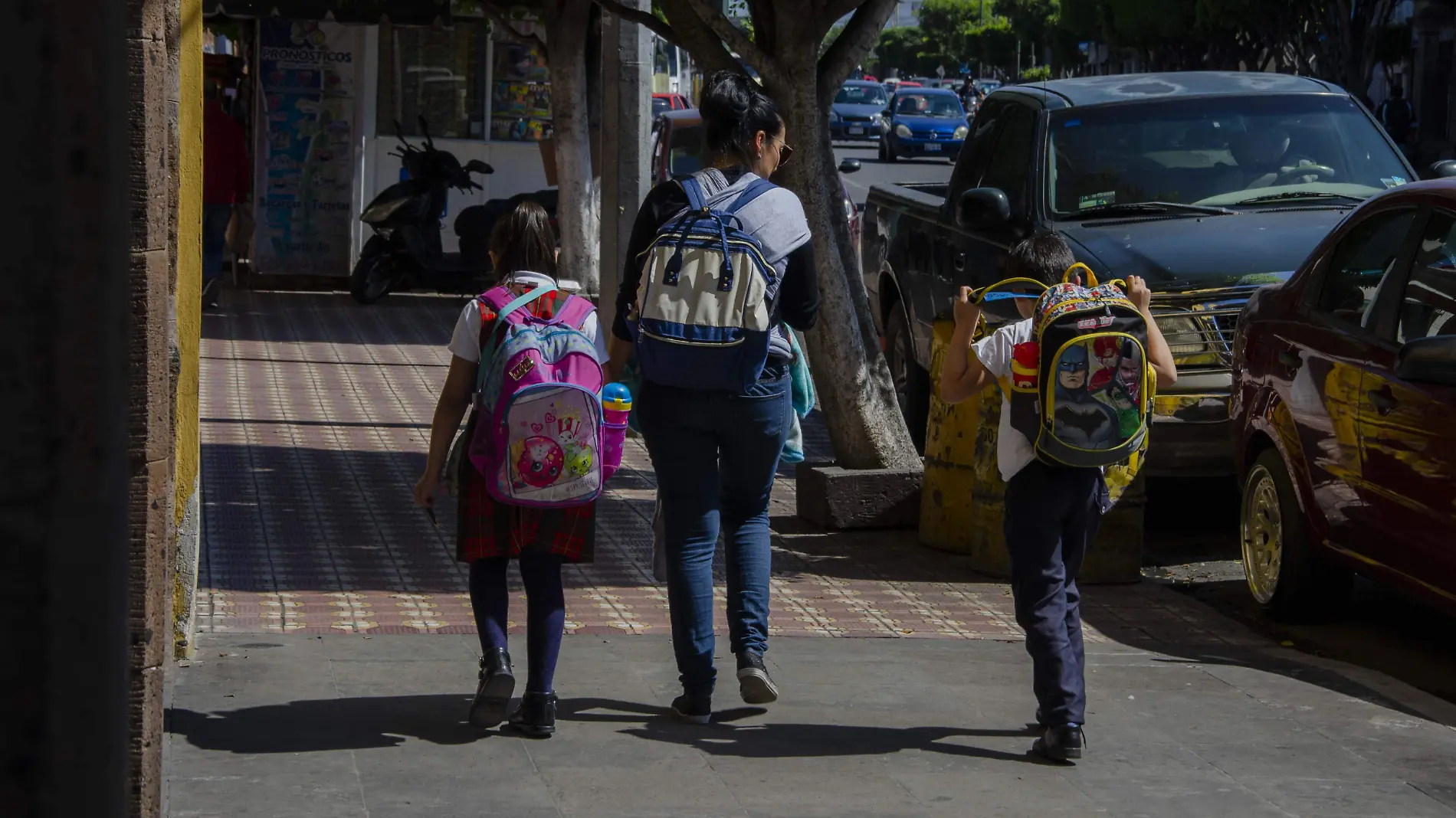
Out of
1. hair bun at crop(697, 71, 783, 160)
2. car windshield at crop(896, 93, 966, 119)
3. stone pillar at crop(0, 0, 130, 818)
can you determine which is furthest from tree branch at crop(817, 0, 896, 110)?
car windshield at crop(896, 93, 966, 119)

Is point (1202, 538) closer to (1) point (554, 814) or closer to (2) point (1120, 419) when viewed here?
(2) point (1120, 419)

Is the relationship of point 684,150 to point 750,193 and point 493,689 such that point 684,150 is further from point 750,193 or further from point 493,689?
point 493,689

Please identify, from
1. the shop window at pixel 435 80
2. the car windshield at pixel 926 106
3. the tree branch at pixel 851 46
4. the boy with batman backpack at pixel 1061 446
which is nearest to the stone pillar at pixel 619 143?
the tree branch at pixel 851 46

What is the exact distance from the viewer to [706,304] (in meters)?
4.86

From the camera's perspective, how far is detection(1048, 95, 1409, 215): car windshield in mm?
8844

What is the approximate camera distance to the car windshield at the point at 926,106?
4753cm

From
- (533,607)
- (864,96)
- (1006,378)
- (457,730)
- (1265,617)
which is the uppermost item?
(864,96)

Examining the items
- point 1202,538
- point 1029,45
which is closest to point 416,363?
point 1202,538

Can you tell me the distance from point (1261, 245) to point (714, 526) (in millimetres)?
3940

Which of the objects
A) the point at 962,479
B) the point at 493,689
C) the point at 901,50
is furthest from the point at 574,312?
the point at 901,50

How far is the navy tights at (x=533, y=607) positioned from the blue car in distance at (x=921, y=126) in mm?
42165

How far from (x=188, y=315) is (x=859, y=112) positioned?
170ft

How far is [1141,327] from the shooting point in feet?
16.3

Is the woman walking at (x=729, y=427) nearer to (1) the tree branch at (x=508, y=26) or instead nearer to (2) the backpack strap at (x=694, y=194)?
(2) the backpack strap at (x=694, y=194)
